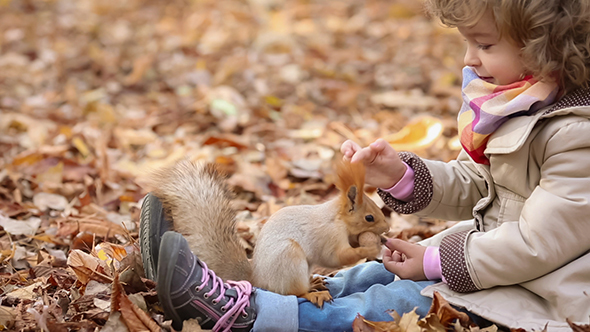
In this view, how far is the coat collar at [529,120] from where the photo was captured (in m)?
1.39

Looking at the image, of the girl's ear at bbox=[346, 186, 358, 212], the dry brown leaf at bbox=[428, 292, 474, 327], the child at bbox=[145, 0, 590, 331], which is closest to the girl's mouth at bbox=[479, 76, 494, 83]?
the child at bbox=[145, 0, 590, 331]

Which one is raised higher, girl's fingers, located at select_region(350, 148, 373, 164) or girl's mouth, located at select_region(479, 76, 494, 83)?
girl's mouth, located at select_region(479, 76, 494, 83)

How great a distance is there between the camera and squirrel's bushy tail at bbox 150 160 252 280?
159 cm

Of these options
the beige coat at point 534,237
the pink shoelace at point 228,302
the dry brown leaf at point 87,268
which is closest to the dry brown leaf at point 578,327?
the beige coat at point 534,237

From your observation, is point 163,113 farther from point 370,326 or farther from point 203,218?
point 370,326

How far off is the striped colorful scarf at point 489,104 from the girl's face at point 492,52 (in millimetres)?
34

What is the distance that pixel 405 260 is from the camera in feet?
5.27

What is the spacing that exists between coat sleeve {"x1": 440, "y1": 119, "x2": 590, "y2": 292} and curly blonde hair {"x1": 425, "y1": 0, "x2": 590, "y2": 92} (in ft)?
0.42

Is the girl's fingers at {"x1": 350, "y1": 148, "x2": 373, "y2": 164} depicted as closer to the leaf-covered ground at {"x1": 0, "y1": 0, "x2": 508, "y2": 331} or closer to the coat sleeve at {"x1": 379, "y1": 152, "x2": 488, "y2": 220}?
the coat sleeve at {"x1": 379, "y1": 152, "x2": 488, "y2": 220}

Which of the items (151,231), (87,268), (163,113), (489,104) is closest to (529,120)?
(489,104)

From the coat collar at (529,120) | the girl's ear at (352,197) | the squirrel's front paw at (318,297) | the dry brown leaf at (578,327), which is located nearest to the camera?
the dry brown leaf at (578,327)

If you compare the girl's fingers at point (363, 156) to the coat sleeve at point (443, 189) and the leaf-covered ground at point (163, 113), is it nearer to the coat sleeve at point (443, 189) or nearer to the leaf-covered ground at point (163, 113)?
the coat sleeve at point (443, 189)

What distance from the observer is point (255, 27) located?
18.3ft

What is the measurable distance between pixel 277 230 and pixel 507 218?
0.56 metres
